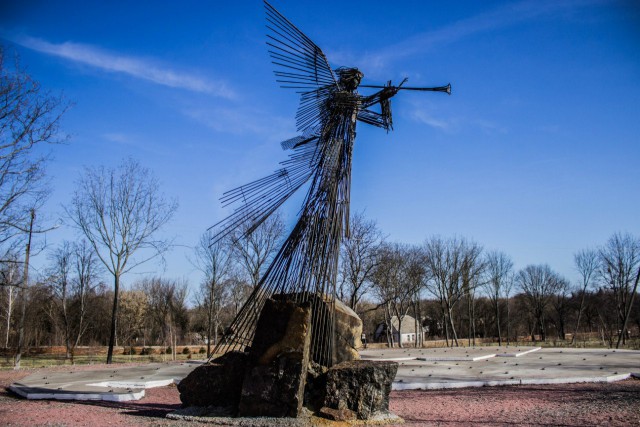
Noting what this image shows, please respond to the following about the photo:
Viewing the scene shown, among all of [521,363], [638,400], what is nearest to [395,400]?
[638,400]

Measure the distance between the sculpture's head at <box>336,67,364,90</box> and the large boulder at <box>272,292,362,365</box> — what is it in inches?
141

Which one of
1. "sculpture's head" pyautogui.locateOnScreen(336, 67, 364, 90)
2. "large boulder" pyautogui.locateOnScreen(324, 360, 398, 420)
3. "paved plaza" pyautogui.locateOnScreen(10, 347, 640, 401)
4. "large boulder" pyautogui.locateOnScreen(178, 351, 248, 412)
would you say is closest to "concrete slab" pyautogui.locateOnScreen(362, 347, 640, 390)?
"paved plaza" pyautogui.locateOnScreen(10, 347, 640, 401)

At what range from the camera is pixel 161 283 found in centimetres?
5078

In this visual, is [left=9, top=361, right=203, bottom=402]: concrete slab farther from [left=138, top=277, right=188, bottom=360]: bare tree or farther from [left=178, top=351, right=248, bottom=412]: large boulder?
[left=138, top=277, right=188, bottom=360]: bare tree

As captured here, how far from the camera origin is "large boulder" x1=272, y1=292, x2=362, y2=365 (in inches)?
267

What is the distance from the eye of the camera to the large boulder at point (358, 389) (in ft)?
20.5

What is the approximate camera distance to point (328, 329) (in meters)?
6.96

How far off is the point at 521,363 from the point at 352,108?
36.1 ft

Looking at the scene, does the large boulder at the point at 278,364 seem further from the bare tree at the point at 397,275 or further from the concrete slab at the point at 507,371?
the bare tree at the point at 397,275

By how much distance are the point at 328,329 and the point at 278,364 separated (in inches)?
43.5

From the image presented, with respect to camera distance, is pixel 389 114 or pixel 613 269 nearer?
pixel 389 114

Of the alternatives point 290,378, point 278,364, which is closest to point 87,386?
point 278,364

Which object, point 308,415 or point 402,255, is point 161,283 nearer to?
point 402,255

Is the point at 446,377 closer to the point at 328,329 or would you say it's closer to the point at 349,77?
the point at 328,329
